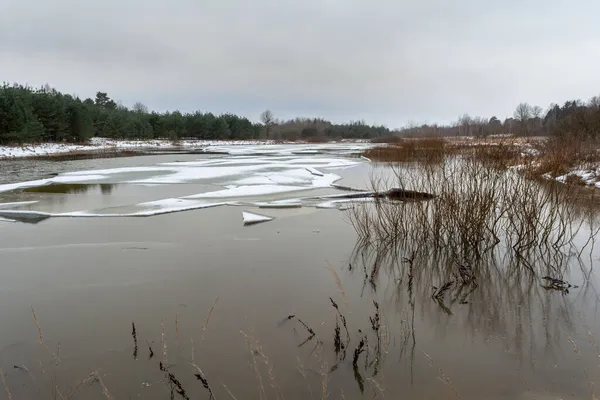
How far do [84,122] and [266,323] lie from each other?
4368 cm

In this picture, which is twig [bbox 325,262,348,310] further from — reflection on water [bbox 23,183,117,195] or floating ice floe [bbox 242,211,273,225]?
reflection on water [bbox 23,183,117,195]

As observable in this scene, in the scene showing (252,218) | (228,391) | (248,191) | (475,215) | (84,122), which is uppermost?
(84,122)

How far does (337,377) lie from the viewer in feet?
10.7

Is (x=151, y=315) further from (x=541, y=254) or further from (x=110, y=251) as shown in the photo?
(x=541, y=254)

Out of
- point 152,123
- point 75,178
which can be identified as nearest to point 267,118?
point 152,123

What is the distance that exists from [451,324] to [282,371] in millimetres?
1961

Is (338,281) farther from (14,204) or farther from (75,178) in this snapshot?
(75,178)

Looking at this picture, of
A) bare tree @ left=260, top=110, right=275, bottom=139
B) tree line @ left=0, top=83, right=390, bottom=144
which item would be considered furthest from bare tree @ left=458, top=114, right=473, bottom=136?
bare tree @ left=260, top=110, right=275, bottom=139

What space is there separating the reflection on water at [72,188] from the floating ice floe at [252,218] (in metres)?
5.68

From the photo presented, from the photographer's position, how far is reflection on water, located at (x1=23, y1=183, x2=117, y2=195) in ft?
40.4

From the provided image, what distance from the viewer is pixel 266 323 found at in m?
4.11

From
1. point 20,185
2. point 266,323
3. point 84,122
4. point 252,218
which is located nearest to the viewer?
point 266,323

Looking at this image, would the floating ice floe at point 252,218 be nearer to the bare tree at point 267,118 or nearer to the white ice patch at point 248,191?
the white ice patch at point 248,191

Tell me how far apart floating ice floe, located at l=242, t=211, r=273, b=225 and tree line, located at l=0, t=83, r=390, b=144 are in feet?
98.8
